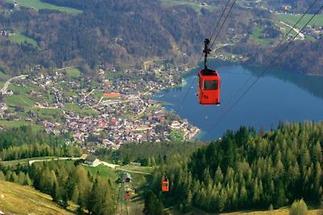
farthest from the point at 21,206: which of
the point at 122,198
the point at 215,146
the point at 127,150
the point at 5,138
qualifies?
the point at 5,138

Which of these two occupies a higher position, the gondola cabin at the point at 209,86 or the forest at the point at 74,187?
the gondola cabin at the point at 209,86

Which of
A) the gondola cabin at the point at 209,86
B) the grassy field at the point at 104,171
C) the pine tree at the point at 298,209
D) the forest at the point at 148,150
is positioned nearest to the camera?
the gondola cabin at the point at 209,86

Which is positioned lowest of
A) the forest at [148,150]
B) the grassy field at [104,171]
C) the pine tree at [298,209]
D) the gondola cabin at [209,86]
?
the pine tree at [298,209]

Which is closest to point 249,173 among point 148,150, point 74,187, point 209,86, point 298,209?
point 298,209

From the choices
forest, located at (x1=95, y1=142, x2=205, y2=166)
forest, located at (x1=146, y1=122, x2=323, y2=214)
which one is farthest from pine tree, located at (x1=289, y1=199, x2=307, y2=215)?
forest, located at (x1=95, y1=142, x2=205, y2=166)

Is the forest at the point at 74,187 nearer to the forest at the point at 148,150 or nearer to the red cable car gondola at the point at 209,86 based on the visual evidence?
the red cable car gondola at the point at 209,86

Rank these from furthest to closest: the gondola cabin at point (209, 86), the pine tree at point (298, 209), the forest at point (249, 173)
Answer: the forest at point (249, 173) → the pine tree at point (298, 209) → the gondola cabin at point (209, 86)

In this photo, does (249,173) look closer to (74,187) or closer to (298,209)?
(298,209)

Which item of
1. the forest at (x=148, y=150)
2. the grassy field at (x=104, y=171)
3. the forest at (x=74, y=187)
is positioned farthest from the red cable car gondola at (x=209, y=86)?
the forest at (x=148, y=150)
